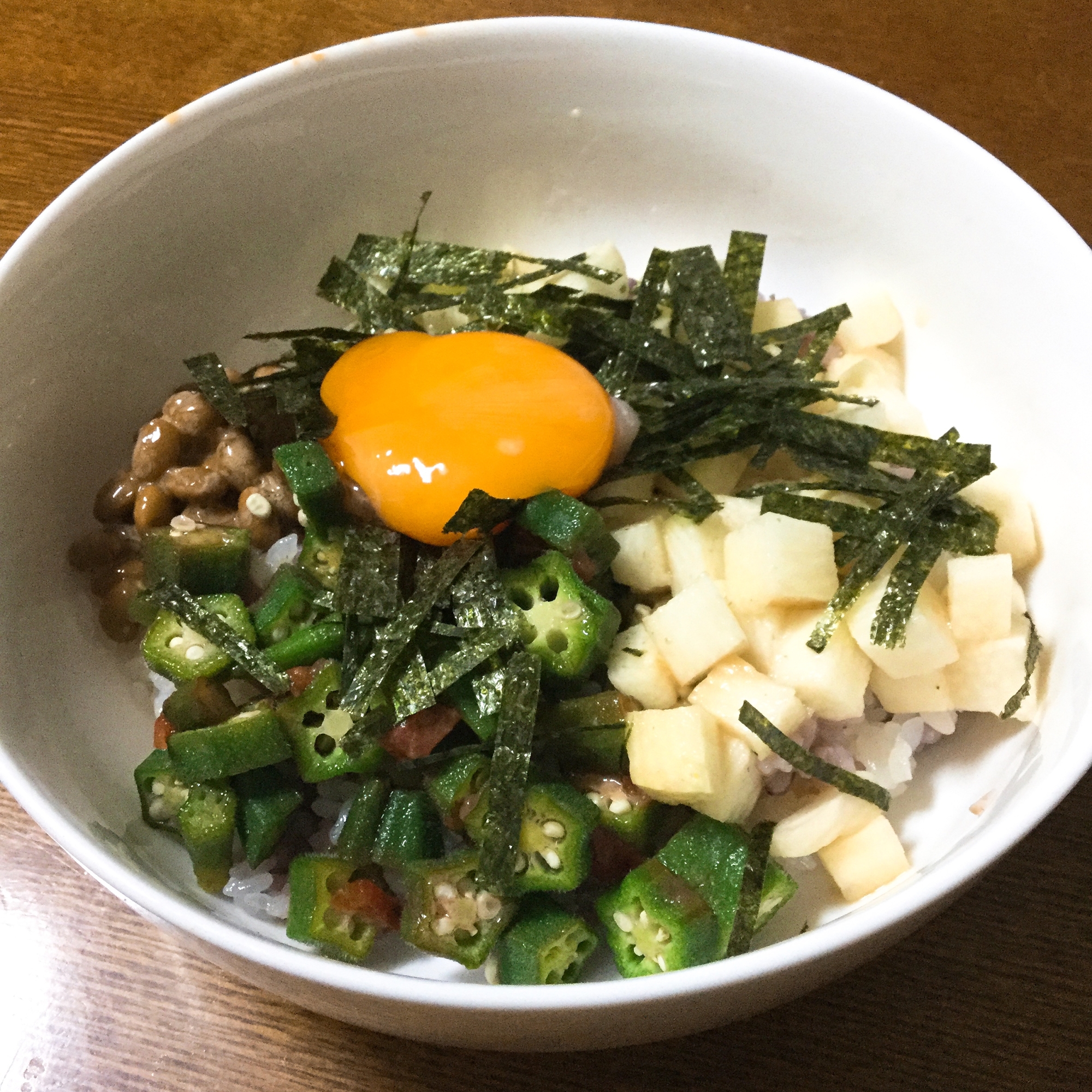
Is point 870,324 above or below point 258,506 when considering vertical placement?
above

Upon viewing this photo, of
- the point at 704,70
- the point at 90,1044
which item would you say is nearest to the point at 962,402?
the point at 704,70

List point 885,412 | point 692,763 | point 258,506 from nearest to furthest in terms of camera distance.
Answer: point 692,763, point 258,506, point 885,412

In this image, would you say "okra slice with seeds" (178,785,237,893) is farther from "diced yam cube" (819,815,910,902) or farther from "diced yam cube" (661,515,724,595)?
"diced yam cube" (819,815,910,902)

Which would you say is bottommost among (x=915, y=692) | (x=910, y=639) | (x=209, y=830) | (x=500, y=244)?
(x=209, y=830)

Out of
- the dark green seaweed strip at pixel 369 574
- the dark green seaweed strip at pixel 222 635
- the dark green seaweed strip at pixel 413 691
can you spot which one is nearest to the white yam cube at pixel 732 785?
the dark green seaweed strip at pixel 413 691

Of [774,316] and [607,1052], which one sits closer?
[607,1052]

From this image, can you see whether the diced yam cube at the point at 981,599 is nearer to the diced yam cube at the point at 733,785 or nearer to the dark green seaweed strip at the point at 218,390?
the diced yam cube at the point at 733,785

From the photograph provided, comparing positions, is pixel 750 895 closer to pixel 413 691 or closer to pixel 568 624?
pixel 568 624


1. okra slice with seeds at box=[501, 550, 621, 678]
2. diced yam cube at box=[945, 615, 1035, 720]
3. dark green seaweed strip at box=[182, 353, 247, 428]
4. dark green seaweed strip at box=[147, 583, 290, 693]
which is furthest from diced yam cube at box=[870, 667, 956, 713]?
dark green seaweed strip at box=[182, 353, 247, 428]

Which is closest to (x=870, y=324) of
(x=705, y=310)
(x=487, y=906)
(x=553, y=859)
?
(x=705, y=310)
